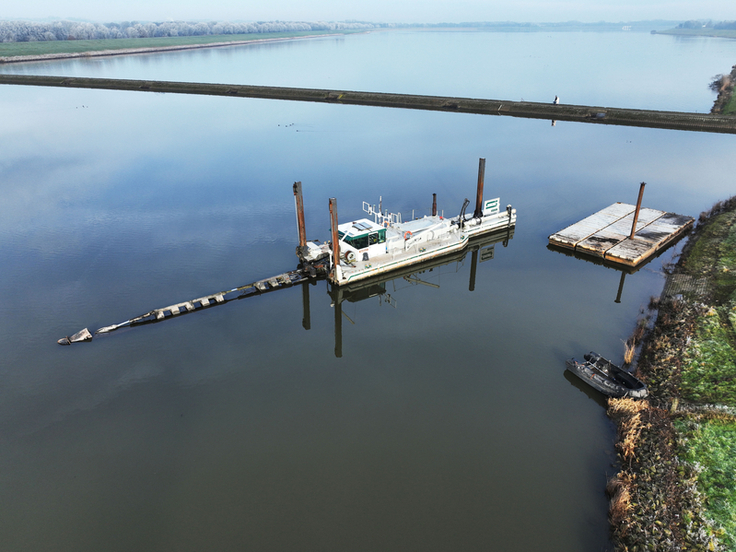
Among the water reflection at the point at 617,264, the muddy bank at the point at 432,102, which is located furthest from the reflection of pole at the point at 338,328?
the muddy bank at the point at 432,102

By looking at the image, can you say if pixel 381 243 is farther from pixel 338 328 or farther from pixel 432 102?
pixel 432 102

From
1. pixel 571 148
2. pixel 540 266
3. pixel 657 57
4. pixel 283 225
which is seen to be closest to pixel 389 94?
pixel 571 148

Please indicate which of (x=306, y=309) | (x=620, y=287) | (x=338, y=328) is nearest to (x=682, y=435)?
(x=620, y=287)

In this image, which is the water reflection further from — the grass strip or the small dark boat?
the grass strip

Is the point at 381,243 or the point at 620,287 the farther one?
the point at 381,243

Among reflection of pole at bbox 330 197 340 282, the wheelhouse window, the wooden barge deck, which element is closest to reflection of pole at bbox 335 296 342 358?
reflection of pole at bbox 330 197 340 282

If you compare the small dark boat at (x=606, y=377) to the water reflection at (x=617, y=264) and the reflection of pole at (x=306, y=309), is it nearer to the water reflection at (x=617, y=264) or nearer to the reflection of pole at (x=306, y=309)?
the water reflection at (x=617, y=264)
